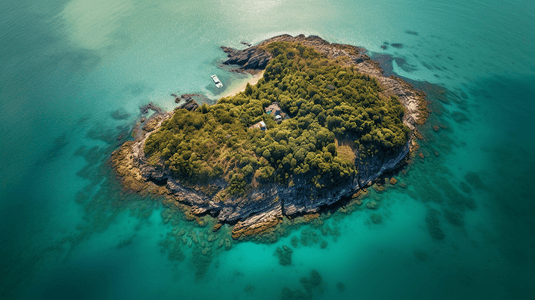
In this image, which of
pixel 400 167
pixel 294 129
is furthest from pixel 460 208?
pixel 294 129

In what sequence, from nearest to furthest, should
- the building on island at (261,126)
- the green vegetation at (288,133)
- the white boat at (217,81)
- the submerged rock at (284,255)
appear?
1. the submerged rock at (284,255)
2. the green vegetation at (288,133)
3. the building on island at (261,126)
4. the white boat at (217,81)

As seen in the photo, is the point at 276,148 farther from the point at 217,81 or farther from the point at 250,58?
the point at 250,58

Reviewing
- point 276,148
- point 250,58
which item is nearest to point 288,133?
point 276,148

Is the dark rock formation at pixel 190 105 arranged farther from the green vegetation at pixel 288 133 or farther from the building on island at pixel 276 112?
the building on island at pixel 276 112

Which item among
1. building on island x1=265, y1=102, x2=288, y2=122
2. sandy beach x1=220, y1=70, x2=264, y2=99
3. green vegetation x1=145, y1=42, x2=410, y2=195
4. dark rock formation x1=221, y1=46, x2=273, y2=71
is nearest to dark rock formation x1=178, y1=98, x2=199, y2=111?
green vegetation x1=145, y1=42, x2=410, y2=195

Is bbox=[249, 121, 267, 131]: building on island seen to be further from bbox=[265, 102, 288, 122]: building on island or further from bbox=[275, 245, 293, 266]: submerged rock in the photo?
bbox=[275, 245, 293, 266]: submerged rock

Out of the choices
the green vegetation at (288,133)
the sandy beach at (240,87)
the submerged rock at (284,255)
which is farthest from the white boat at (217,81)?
the submerged rock at (284,255)

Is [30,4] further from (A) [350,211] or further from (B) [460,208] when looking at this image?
(B) [460,208]
